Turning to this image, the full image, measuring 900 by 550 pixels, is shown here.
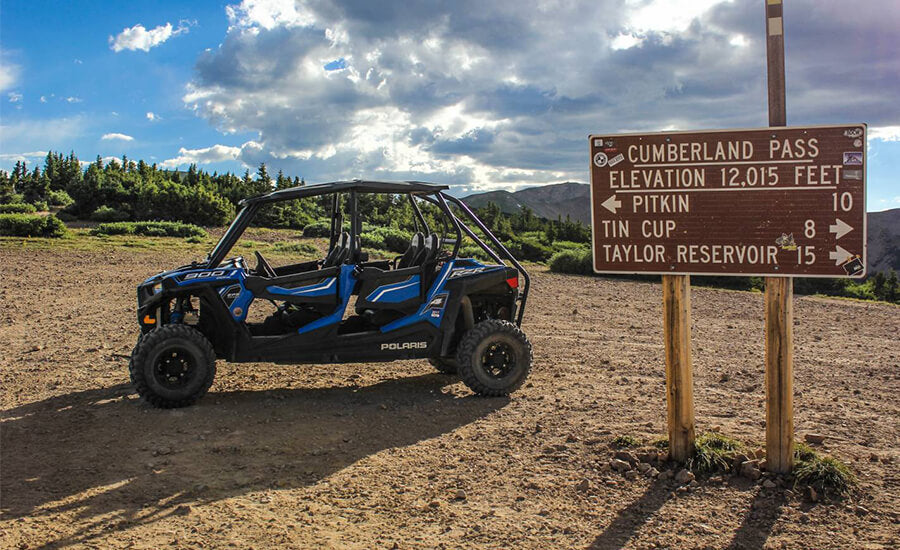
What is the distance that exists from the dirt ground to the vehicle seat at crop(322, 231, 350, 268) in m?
1.38

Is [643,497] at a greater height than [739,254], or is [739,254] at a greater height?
[739,254]

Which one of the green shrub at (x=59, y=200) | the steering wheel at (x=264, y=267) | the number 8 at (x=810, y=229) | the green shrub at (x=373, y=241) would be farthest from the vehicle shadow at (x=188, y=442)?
the green shrub at (x=59, y=200)

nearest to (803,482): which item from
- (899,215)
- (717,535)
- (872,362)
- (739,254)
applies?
(717,535)

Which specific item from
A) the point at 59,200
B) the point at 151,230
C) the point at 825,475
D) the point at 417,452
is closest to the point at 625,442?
the point at 825,475

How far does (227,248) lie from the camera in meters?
7.42

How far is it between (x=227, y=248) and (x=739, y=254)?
4825 mm

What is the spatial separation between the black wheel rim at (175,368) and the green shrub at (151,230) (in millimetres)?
21345

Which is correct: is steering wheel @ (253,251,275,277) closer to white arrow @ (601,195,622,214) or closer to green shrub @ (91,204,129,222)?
white arrow @ (601,195,622,214)

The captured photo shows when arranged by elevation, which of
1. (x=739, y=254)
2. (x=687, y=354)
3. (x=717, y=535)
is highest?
(x=739, y=254)

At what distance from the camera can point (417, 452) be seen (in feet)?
19.5

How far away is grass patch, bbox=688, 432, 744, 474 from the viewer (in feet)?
17.6

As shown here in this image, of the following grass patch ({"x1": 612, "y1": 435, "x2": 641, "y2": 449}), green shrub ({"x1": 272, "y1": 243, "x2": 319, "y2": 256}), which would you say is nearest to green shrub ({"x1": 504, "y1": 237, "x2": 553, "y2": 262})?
green shrub ({"x1": 272, "y1": 243, "x2": 319, "y2": 256})

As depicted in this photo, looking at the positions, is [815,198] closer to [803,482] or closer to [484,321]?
[803,482]

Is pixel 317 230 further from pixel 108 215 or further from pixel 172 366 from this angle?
pixel 172 366
